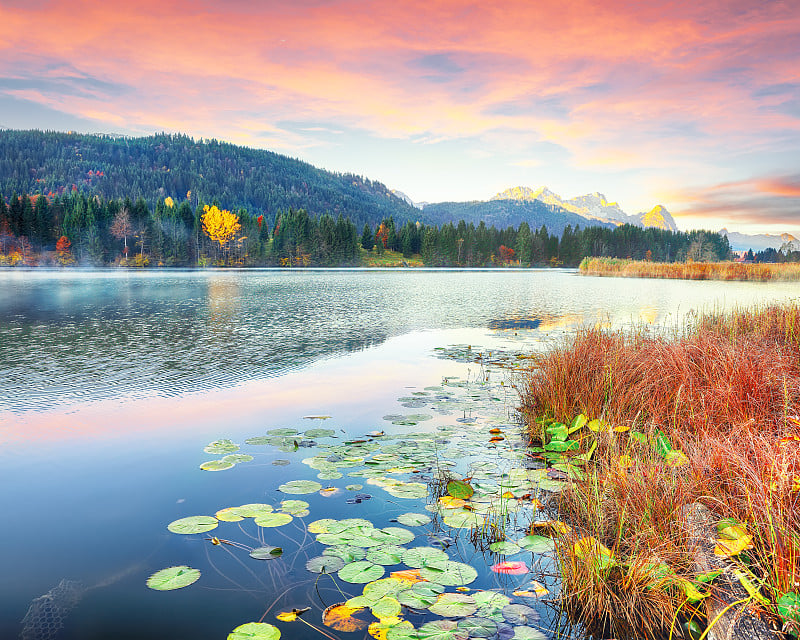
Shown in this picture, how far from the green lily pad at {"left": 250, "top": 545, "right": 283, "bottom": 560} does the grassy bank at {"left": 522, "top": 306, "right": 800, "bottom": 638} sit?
7.08 ft

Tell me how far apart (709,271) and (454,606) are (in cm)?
5600

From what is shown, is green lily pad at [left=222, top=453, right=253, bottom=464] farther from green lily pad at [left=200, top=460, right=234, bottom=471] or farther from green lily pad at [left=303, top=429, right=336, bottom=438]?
green lily pad at [left=303, top=429, right=336, bottom=438]

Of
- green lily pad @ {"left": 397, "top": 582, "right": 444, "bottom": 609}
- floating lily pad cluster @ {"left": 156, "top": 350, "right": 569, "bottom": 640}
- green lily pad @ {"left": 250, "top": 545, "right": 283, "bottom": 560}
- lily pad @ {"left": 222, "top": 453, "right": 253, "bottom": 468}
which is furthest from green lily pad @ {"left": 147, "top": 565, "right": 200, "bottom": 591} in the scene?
lily pad @ {"left": 222, "top": 453, "right": 253, "bottom": 468}

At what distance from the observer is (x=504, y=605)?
10.7ft

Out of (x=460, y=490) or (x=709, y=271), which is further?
(x=709, y=271)

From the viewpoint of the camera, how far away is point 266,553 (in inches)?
152

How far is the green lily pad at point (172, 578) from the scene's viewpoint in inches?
137

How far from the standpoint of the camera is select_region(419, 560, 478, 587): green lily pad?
3418 mm

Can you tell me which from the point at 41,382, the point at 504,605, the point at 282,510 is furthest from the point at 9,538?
the point at 41,382

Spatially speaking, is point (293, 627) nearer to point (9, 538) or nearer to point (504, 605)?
point (504, 605)

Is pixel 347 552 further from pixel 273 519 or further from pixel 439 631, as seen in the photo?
pixel 439 631

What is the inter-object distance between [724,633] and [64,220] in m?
110

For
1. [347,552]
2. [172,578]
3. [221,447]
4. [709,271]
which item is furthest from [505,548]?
[709,271]

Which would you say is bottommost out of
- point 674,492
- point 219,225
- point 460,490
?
point 460,490
